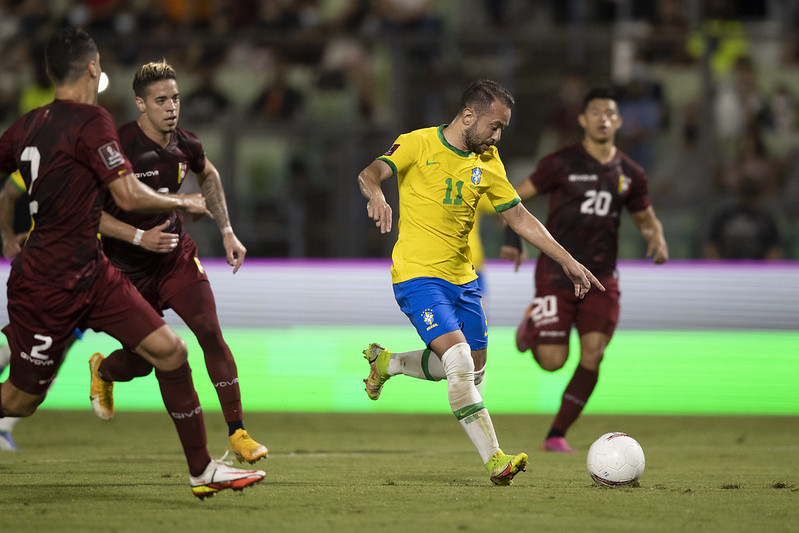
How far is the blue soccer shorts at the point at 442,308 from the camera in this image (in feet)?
21.5

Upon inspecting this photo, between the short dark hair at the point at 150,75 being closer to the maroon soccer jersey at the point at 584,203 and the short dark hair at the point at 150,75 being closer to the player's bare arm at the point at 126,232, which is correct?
the player's bare arm at the point at 126,232

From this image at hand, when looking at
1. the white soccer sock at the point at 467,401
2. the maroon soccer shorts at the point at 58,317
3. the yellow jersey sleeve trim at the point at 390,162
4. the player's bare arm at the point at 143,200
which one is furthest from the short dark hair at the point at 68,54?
the white soccer sock at the point at 467,401

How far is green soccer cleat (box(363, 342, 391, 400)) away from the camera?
287 inches

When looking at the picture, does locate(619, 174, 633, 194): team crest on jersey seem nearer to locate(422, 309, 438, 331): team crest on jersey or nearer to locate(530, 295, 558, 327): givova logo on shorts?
locate(530, 295, 558, 327): givova logo on shorts

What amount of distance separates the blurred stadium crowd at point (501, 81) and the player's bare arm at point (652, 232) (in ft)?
9.57

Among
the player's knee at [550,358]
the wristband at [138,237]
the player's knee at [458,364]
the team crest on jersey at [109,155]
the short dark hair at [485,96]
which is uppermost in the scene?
the short dark hair at [485,96]

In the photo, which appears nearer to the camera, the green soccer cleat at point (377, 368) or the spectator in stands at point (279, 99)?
the green soccer cleat at point (377, 368)

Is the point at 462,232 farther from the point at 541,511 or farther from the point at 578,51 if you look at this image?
the point at 578,51

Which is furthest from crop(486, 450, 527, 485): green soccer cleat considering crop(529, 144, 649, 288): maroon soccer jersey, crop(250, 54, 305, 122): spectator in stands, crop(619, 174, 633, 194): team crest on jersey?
crop(250, 54, 305, 122): spectator in stands

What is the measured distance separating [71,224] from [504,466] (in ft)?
8.36

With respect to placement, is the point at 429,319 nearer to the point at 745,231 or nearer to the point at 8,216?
the point at 8,216

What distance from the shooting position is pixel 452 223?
22.1 ft

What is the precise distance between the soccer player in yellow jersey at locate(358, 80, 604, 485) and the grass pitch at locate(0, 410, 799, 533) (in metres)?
0.74

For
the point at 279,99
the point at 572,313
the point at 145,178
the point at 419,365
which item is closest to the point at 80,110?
the point at 145,178
